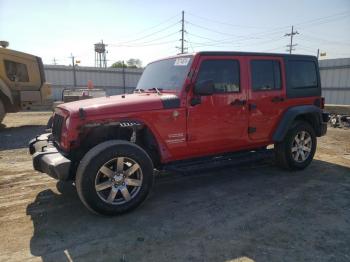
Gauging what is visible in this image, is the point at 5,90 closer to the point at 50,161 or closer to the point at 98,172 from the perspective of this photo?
the point at 50,161

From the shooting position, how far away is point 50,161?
3.92 m

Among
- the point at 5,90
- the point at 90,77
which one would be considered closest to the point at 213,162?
the point at 5,90

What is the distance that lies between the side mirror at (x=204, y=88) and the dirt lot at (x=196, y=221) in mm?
1542

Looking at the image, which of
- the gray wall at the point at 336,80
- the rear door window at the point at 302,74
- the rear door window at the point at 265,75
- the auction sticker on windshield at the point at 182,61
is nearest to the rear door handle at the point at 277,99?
the rear door window at the point at 265,75

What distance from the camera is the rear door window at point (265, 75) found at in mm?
5227

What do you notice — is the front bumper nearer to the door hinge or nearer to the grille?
the grille

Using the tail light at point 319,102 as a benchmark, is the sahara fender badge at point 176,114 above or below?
below

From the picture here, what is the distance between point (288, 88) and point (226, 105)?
1559 millimetres

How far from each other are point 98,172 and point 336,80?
831 inches

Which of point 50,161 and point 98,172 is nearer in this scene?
point 98,172

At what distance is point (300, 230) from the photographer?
11.7ft

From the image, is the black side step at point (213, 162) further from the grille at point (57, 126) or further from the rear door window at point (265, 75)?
the grille at point (57, 126)

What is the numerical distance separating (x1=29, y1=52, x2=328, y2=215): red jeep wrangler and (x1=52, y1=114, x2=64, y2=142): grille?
0.05 feet

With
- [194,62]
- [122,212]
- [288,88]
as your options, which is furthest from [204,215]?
[288,88]
